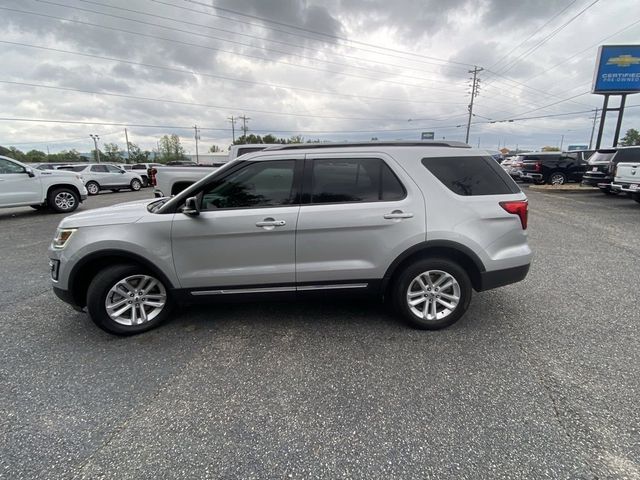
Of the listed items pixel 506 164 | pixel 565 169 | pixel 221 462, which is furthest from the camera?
pixel 506 164

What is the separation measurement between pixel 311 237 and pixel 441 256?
4.30 feet

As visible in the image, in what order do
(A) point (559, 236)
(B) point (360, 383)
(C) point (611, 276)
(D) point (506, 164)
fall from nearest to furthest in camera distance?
(B) point (360, 383), (C) point (611, 276), (A) point (559, 236), (D) point (506, 164)

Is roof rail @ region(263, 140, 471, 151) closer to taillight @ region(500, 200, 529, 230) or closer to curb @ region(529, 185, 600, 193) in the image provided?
taillight @ region(500, 200, 529, 230)

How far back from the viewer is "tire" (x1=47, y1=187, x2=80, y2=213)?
1018 centimetres

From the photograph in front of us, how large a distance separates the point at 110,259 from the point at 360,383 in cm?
256

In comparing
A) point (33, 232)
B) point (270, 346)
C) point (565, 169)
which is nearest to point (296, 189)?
point (270, 346)

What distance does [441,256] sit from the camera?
3238 millimetres

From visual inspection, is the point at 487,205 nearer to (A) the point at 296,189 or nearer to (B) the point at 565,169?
(A) the point at 296,189

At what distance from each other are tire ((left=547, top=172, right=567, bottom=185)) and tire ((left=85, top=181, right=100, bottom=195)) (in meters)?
24.3

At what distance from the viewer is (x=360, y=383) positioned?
2.52 m

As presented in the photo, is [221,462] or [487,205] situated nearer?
[221,462]

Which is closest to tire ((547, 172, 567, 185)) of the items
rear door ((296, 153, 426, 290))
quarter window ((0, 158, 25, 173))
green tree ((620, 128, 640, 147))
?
rear door ((296, 153, 426, 290))

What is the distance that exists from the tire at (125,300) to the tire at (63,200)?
950 cm

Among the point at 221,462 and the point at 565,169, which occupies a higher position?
the point at 565,169
